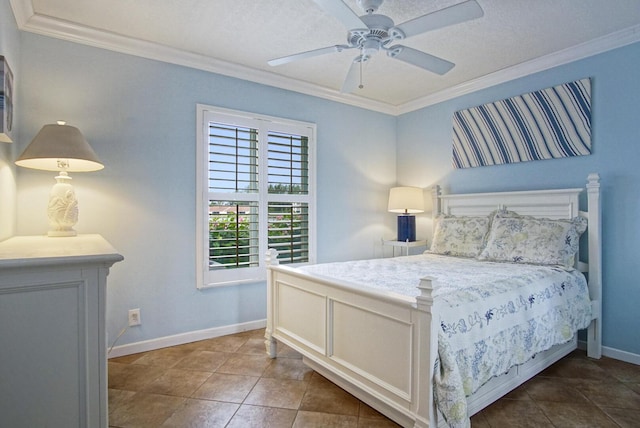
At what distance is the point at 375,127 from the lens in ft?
14.1

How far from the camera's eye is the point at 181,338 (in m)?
2.97

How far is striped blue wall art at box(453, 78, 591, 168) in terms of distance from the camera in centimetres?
287

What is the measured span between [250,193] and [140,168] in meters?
0.94

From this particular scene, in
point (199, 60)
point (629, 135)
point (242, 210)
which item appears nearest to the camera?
point (629, 135)

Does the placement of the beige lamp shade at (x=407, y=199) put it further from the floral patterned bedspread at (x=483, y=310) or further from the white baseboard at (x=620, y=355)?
the white baseboard at (x=620, y=355)

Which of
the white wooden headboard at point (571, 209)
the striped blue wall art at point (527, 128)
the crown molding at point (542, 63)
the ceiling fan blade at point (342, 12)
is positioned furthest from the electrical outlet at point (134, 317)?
the crown molding at point (542, 63)

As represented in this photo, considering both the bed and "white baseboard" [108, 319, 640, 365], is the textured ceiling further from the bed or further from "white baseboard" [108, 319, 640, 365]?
"white baseboard" [108, 319, 640, 365]

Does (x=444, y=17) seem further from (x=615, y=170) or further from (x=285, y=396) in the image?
(x=285, y=396)

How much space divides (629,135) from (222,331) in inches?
142

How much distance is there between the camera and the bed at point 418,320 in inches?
62.2

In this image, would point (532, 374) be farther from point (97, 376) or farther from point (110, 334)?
point (110, 334)

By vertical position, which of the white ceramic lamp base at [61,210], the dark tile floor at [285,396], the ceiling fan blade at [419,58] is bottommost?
the dark tile floor at [285,396]

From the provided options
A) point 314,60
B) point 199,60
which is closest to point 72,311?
point 199,60

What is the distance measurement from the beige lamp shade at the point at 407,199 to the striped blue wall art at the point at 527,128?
0.51 metres
